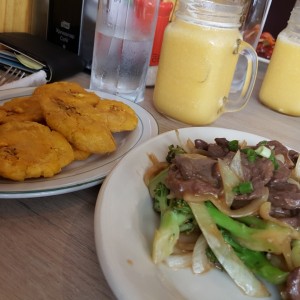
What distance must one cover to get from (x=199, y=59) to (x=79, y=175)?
Result: 468 mm

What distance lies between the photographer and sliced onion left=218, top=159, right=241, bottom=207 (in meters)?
0.53

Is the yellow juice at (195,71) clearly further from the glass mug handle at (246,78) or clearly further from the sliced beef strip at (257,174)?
the sliced beef strip at (257,174)

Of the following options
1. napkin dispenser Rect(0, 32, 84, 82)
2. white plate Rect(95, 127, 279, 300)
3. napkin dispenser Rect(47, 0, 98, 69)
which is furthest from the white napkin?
white plate Rect(95, 127, 279, 300)

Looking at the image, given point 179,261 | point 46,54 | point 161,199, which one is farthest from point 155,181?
point 46,54

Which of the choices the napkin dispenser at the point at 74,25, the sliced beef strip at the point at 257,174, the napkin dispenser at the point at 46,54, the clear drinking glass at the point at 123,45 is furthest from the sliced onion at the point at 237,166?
the napkin dispenser at the point at 74,25

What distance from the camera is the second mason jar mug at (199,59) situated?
88 centimetres

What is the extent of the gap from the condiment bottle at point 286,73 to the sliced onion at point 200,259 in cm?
85

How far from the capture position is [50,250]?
0.51 metres

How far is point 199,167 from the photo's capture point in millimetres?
561

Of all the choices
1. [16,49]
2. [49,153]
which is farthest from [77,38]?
[49,153]

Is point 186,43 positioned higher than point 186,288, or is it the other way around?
point 186,43

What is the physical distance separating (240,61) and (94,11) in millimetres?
548

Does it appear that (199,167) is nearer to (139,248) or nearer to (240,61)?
(139,248)

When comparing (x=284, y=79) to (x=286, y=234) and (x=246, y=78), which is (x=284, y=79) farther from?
(x=286, y=234)
